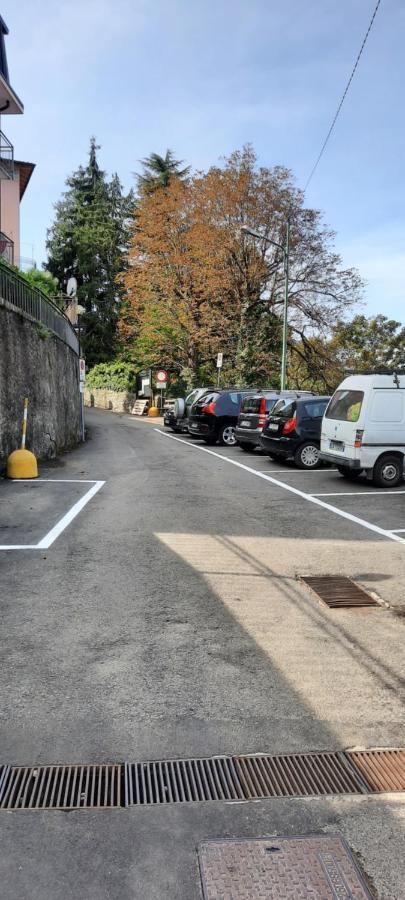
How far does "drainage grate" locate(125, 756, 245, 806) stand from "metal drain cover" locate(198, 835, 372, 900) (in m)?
0.32

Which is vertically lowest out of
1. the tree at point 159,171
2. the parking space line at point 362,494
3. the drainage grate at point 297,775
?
the drainage grate at point 297,775

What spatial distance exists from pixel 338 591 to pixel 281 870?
11.4 feet

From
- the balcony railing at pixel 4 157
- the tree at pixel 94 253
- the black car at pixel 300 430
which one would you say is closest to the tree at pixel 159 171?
the tree at pixel 94 253

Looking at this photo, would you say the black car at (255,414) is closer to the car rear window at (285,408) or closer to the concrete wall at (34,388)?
the car rear window at (285,408)

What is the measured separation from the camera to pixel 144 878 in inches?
91.3

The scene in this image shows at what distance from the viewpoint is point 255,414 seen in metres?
18.0

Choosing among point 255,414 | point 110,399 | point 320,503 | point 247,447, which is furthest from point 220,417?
point 110,399

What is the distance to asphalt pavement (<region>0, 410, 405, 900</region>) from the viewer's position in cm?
249

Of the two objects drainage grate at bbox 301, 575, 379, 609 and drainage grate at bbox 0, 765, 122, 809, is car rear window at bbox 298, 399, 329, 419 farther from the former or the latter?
drainage grate at bbox 0, 765, 122, 809

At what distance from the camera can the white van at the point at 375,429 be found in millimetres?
11703

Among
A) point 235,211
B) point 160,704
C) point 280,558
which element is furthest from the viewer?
point 235,211

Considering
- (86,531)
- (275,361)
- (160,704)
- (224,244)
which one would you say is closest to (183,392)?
(275,361)

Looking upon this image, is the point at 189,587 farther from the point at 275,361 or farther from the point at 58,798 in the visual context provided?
the point at 275,361

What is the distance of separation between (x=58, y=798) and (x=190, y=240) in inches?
1337
